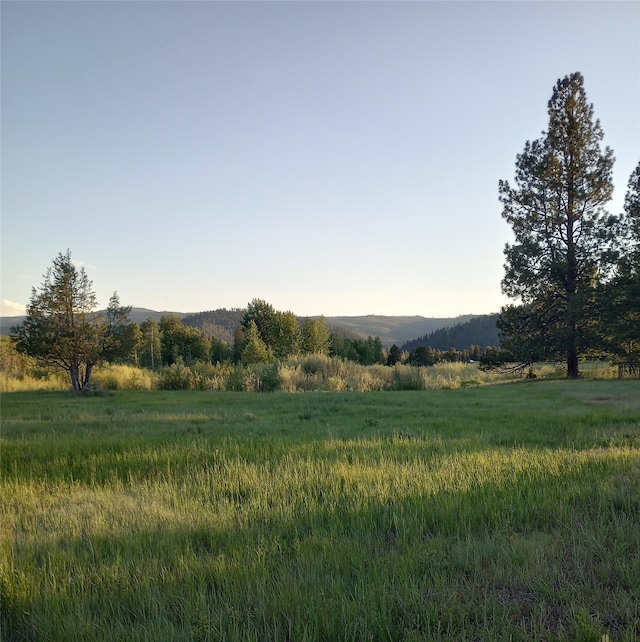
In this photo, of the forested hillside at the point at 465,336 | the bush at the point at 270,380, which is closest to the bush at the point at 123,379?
the bush at the point at 270,380

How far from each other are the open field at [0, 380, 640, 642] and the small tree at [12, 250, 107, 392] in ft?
40.6

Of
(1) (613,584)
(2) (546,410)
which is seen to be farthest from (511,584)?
(2) (546,410)

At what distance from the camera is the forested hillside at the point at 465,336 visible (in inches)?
5374

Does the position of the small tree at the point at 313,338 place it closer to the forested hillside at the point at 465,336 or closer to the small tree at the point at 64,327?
the small tree at the point at 64,327

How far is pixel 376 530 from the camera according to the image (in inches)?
152

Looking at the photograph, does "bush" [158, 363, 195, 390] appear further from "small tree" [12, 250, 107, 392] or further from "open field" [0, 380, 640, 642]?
"open field" [0, 380, 640, 642]

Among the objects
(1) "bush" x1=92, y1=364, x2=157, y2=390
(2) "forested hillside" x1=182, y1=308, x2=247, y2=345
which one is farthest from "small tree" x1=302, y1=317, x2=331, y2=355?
(2) "forested hillside" x1=182, y1=308, x2=247, y2=345

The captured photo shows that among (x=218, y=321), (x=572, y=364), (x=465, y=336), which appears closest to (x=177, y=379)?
(x=572, y=364)

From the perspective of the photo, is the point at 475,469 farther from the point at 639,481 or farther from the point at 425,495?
the point at 639,481

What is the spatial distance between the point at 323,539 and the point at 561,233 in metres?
27.5

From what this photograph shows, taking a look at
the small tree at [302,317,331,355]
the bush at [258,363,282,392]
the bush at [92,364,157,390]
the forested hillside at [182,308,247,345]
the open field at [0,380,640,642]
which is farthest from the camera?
the forested hillside at [182,308,247,345]

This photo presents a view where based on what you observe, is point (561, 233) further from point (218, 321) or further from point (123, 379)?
point (218, 321)

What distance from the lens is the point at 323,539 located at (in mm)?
3588

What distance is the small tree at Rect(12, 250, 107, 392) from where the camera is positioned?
18.6m
